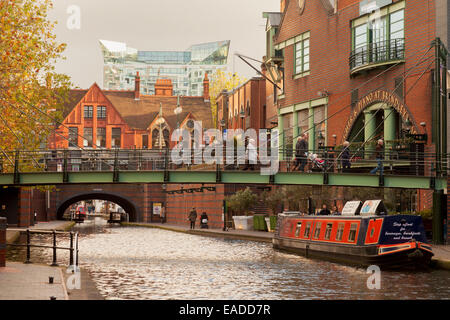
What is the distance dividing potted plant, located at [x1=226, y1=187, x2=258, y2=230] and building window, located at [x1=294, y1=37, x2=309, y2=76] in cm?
939

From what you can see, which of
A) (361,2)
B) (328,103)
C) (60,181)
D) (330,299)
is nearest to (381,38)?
(361,2)

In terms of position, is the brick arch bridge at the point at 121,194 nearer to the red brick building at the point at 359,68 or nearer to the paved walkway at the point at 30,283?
the red brick building at the point at 359,68

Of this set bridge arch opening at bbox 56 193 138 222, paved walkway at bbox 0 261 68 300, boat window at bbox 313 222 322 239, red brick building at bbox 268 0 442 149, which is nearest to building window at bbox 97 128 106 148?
bridge arch opening at bbox 56 193 138 222

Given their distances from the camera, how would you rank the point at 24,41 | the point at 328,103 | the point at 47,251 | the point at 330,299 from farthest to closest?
1. the point at 328,103
2. the point at 24,41
3. the point at 47,251
4. the point at 330,299

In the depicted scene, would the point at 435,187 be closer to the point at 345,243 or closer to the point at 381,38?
the point at 345,243

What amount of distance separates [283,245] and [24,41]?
15803 millimetres

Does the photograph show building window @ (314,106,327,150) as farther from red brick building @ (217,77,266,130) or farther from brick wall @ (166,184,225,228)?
red brick building @ (217,77,266,130)

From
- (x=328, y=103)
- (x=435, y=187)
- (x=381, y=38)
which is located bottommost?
(x=435, y=187)

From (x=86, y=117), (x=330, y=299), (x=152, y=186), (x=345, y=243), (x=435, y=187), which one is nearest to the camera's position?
(x=330, y=299)

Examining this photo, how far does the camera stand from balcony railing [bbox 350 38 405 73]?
120 ft

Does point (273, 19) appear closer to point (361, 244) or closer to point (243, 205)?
point (243, 205)

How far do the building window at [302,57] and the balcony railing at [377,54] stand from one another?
639cm

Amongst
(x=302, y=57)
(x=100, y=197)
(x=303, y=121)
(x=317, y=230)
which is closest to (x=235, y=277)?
(x=317, y=230)

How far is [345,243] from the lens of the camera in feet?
90.7
